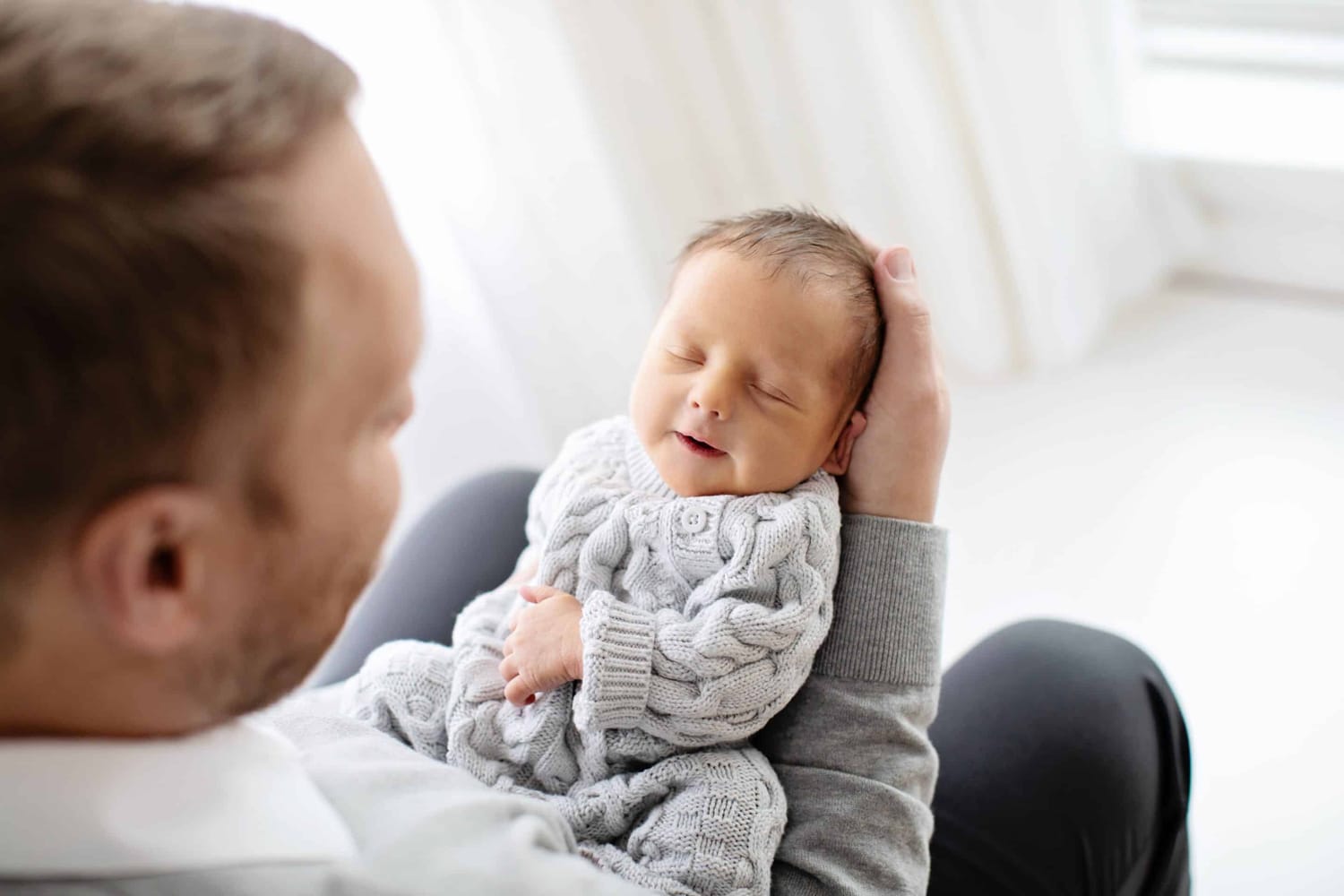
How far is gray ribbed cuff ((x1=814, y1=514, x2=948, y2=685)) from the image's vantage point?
3.34 feet

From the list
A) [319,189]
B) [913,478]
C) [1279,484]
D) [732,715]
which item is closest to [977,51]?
[1279,484]

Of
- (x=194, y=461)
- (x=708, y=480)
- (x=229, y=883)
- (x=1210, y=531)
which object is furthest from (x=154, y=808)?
(x=1210, y=531)

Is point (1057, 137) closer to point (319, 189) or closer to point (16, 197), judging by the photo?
point (319, 189)

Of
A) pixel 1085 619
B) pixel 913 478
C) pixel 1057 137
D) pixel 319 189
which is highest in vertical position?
pixel 319 189

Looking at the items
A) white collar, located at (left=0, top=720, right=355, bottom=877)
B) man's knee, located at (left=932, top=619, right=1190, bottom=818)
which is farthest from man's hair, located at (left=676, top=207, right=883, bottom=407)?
white collar, located at (left=0, top=720, right=355, bottom=877)

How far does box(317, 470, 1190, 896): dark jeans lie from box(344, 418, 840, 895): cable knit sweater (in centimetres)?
23

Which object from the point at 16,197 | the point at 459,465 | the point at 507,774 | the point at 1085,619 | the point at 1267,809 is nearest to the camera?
the point at 16,197

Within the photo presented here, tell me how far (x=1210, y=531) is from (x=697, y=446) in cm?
115

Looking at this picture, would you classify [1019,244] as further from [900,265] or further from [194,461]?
[194,461]

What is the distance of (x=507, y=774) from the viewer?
1.00m

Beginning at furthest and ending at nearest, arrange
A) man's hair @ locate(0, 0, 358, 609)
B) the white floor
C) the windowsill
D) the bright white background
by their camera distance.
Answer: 1. the windowsill
2. the bright white background
3. the white floor
4. man's hair @ locate(0, 0, 358, 609)

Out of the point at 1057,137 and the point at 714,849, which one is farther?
the point at 1057,137

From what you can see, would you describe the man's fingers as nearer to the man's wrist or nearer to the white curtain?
the man's wrist

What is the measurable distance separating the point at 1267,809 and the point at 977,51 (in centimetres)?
117
